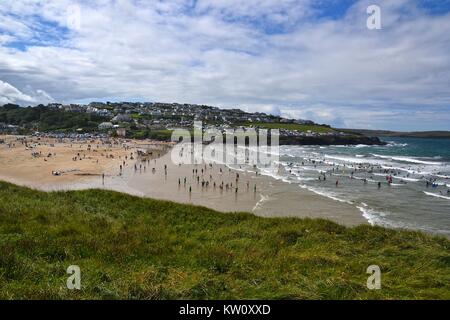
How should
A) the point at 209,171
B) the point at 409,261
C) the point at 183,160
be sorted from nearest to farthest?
the point at 409,261 → the point at 209,171 → the point at 183,160

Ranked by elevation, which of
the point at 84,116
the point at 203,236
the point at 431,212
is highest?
the point at 84,116

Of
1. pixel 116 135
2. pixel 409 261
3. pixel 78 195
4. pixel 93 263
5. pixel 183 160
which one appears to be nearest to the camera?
pixel 93 263

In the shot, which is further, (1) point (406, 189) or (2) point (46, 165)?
(2) point (46, 165)

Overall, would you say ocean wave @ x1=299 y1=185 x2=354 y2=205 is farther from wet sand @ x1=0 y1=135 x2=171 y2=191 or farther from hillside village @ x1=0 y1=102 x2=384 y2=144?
hillside village @ x1=0 y1=102 x2=384 y2=144

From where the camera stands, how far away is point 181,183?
46.1m

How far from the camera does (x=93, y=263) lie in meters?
9.88

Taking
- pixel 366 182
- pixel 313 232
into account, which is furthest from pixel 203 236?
pixel 366 182

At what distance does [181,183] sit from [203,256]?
35.6m

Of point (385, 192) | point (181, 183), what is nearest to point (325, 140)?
point (385, 192)

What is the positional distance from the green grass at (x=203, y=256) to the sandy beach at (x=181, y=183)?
46.5 ft

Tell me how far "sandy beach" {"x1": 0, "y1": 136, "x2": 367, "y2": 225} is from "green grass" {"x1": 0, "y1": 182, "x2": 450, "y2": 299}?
14.2 m

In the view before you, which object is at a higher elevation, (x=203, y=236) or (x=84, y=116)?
(x=84, y=116)
